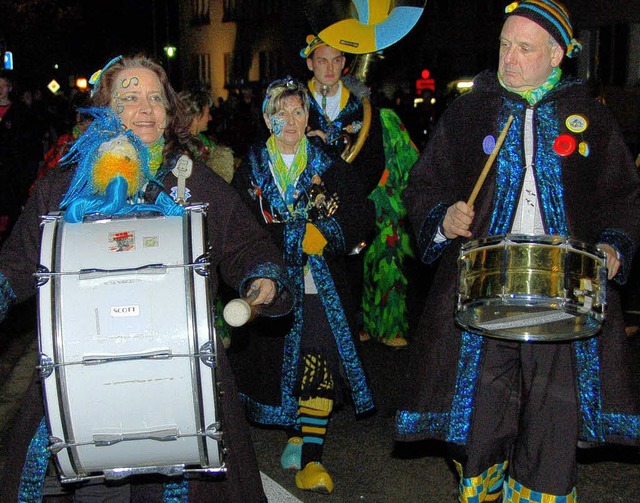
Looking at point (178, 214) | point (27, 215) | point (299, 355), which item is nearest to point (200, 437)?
point (178, 214)

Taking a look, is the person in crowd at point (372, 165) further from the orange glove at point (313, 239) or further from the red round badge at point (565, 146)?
the red round badge at point (565, 146)

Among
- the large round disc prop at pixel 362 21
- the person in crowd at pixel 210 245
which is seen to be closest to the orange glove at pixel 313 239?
the person in crowd at pixel 210 245

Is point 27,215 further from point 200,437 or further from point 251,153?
point 251,153

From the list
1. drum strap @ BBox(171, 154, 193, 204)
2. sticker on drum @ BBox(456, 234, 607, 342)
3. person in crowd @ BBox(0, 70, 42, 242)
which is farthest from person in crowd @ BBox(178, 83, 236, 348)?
person in crowd @ BBox(0, 70, 42, 242)

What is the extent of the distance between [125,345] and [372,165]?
10.7ft

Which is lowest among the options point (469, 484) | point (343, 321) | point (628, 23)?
point (469, 484)

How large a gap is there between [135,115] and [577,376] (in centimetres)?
174

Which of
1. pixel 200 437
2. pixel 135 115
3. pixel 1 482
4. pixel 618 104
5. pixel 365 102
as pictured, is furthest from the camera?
pixel 618 104

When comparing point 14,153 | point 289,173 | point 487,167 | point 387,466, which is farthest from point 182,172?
point 14,153

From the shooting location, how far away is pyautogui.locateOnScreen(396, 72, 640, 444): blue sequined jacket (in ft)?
10.8

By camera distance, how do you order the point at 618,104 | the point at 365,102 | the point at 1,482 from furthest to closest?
the point at 618,104 < the point at 365,102 < the point at 1,482

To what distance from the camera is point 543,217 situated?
10.7ft

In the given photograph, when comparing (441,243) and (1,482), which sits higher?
(441,243)

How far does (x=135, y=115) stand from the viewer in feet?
10.5
